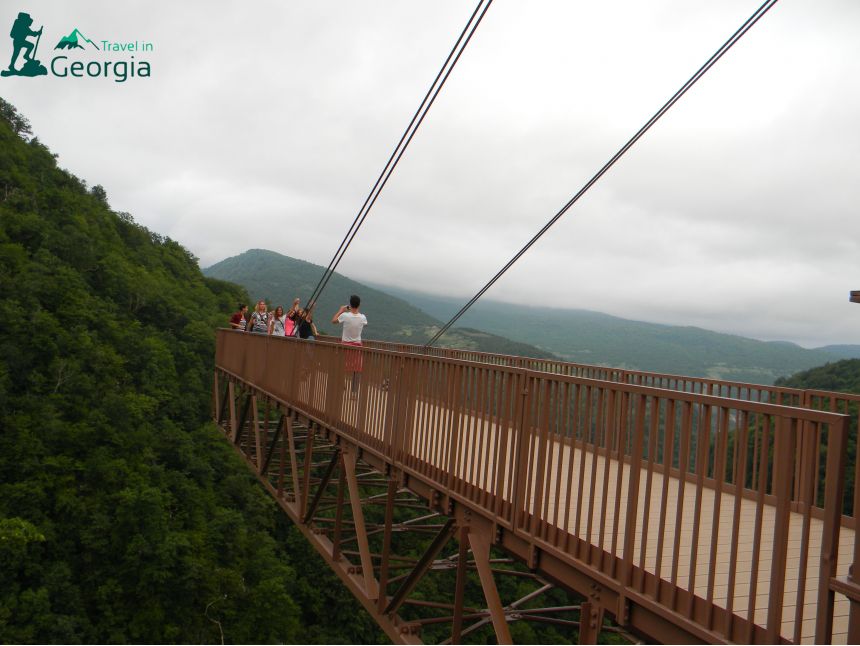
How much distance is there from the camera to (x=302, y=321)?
11312mm

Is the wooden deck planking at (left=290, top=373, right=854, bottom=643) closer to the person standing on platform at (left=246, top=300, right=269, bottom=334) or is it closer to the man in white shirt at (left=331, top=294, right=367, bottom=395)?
the man in white shirt at (left=331, top=294, right=367, bottom=395)

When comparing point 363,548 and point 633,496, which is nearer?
point 633,496

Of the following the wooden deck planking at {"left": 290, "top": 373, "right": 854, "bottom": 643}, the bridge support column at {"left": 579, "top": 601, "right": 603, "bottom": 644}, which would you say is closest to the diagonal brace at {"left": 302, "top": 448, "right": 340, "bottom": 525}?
the wooden deck planking at {"left": 290, "top": 373, "right": 854, "bottom": 643}

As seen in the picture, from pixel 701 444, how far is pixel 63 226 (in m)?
58.5

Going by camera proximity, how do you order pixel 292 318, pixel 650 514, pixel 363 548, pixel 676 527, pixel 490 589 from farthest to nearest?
pixel 292 318 < pixel 363 548 < pixel 650 514 < pixel 490 589 < pixel 676 527

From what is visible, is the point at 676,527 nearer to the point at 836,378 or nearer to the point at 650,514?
the point at 650,514

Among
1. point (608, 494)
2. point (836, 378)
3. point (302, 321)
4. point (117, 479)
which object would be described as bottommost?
point (117, 479)

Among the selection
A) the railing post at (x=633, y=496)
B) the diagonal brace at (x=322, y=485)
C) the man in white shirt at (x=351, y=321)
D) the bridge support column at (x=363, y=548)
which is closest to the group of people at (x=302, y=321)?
the man in white shirt at (x=351, y=321)

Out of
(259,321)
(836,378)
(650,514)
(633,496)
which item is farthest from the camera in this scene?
(836,378)

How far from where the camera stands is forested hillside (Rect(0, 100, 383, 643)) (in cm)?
3234

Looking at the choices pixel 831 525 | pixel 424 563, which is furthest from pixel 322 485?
pixel 831 525

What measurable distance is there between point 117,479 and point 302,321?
1158 inches

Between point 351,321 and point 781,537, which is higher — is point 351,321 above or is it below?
above

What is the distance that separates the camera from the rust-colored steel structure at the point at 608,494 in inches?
107
